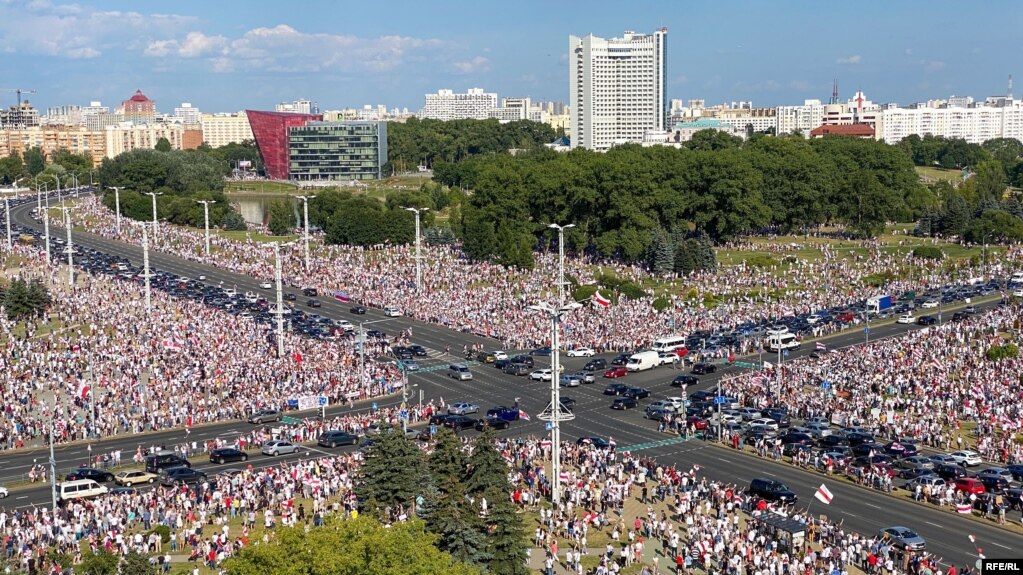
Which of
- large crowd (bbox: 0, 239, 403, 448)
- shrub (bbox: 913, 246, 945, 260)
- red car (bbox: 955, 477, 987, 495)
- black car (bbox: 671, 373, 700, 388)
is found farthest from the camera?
shrub (bbox: 913, 246, 945, 260)

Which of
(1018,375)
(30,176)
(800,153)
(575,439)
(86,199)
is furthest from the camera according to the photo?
(30,176)

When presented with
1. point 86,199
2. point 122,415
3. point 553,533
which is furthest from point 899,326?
point 86,199

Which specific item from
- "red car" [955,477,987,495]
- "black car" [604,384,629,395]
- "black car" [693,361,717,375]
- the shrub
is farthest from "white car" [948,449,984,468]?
the shrub

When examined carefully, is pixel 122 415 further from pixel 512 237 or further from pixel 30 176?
pixel 30 176

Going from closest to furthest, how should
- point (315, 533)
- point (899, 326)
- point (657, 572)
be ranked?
point (315, 533) < point (657, 572) < point (899, 326)

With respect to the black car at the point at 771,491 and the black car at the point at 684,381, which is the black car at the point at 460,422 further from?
the black car at the point at 771,491

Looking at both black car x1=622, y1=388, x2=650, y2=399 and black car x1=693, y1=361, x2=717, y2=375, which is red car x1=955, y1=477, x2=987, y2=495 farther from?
black car x1=693, y1=361, x2=717, y2=375
